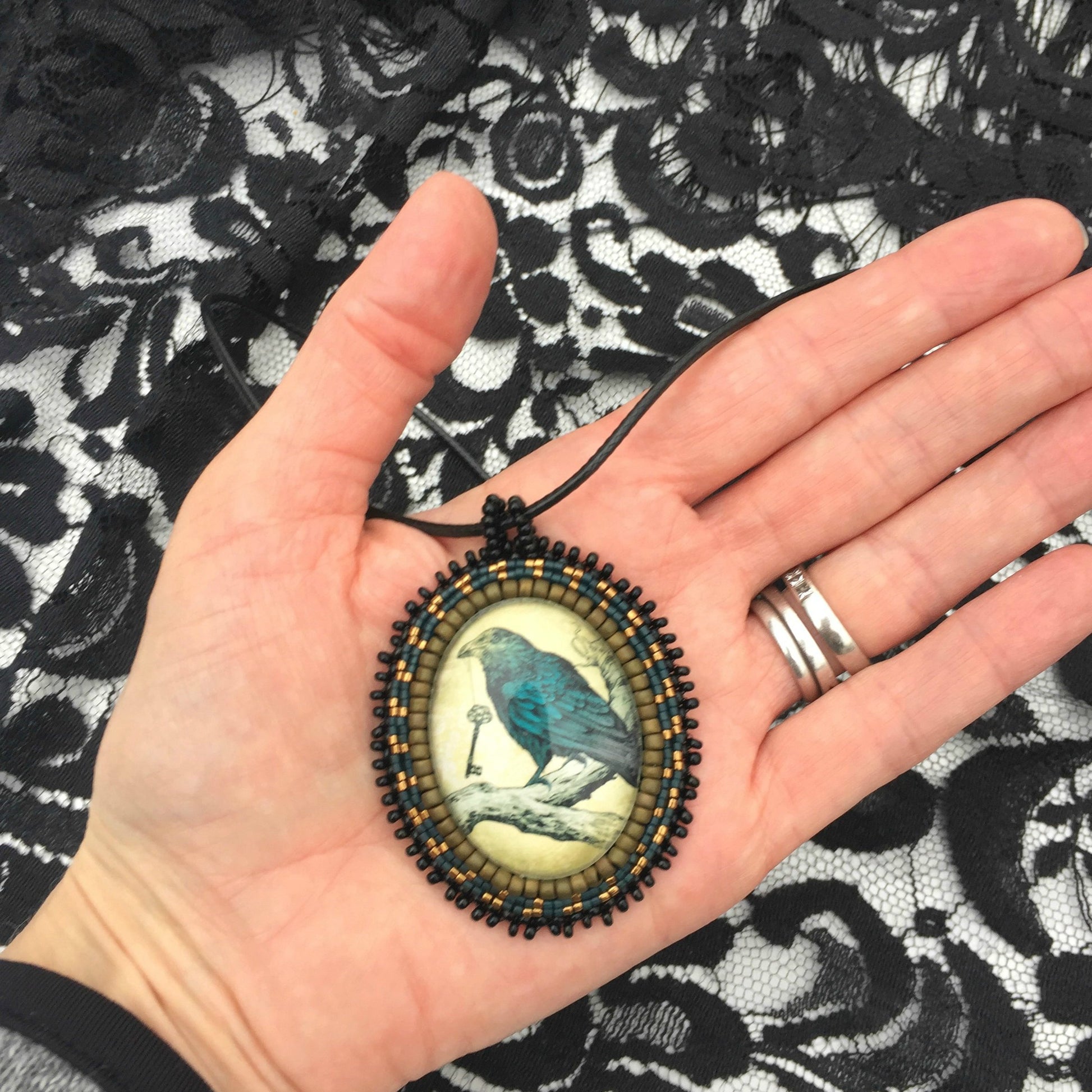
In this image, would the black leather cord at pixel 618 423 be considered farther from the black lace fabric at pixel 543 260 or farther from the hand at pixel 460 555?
the black lace fabric at pixel 543 260

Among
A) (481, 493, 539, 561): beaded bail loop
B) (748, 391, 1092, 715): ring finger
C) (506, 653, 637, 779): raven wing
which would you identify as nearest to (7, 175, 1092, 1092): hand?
(748, 391, 1092, 715): ring finger

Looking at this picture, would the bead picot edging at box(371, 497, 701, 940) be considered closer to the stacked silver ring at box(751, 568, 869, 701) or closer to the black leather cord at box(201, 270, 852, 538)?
the black leather cord at box(201, 270, 852, 538)

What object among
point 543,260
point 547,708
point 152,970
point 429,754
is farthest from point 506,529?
point 152,970

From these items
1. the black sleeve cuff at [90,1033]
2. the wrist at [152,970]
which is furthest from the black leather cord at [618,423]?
the black sleeve cuff at [90,1033]

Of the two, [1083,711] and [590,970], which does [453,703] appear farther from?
[1083,711]

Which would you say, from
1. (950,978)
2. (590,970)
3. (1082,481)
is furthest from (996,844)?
(590,970)

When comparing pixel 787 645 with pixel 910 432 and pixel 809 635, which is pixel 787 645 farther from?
pixel 910 432
